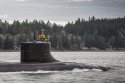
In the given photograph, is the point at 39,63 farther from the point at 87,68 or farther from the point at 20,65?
the point at 87,68

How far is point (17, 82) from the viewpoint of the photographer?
140ft

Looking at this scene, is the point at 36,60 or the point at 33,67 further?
the point at 36,60

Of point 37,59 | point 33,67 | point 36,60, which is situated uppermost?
point 37,59

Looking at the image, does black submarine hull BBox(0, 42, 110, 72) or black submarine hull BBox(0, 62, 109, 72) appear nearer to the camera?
black submarine hull BBox(0, 62, 109, 72)

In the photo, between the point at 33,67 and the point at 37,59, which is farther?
the point at 37,59

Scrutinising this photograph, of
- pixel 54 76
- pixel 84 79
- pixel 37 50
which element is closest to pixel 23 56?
pixel 37 50

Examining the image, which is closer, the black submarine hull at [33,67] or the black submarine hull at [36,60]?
the black submarine hull at [33,67]

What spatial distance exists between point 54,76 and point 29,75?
2.63 m

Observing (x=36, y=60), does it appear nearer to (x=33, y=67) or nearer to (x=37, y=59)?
(x=37, y=59)

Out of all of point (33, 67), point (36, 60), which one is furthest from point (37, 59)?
point (33, 67)

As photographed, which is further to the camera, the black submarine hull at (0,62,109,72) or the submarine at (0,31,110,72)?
the submarine at (0,31,110,72)

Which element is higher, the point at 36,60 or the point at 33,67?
the point at 36,60

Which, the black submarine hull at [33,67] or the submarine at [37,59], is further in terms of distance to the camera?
the submarine at [37,59]

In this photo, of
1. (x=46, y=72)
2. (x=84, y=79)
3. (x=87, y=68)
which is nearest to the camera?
(x=84, y=79)
